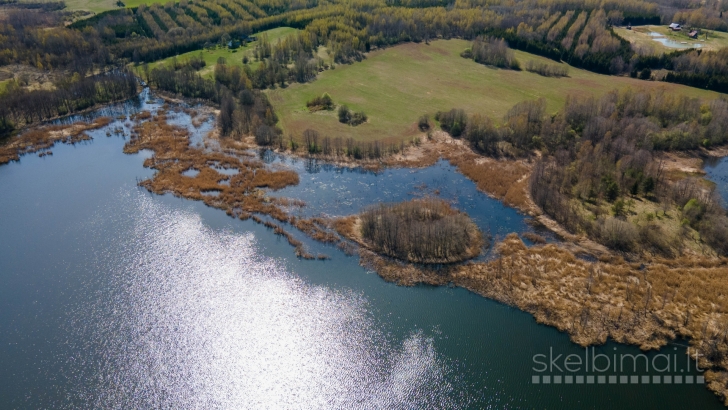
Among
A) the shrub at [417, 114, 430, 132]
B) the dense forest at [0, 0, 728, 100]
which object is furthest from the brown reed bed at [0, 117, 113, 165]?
the shrub at [417, 114, 430, 132]

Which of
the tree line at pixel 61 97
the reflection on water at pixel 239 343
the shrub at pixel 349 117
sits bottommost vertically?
the reflection on water at pixel 239 343

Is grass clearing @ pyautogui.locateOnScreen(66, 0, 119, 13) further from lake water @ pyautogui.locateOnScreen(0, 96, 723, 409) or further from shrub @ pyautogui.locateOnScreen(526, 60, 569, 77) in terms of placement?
shrub @ pyautogui.locateOnScreen(526, 60, 569, 77)

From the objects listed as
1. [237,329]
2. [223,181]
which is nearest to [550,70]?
[223,181]

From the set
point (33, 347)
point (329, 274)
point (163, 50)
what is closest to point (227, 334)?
point (329, 274)

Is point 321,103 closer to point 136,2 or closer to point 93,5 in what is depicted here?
point 136,2

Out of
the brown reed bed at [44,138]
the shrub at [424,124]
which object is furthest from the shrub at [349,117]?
the brown reed bed at [44,138]

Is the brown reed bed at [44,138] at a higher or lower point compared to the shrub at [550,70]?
lower

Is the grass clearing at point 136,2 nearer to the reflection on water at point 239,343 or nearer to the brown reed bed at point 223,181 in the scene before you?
the brown reed bed at point 223,181
